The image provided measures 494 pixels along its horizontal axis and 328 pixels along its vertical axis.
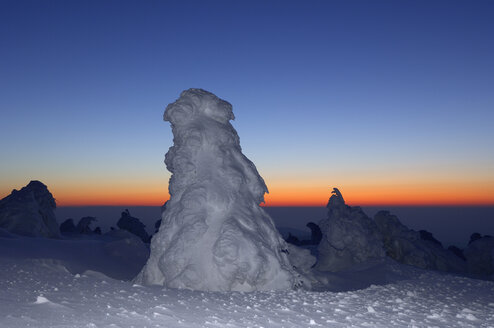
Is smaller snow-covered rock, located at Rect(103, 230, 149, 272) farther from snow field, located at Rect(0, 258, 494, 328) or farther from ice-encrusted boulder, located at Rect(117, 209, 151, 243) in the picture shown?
ice-encrusted boulder, located at Rect(117, 209, 151, 243)

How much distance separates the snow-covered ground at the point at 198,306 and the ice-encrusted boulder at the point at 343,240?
8.73 metres

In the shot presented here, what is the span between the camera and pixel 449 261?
24.9 meters

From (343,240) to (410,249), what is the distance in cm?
768

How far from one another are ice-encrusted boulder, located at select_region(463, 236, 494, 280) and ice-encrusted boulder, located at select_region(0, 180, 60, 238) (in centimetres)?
2866

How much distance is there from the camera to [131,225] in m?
37.3

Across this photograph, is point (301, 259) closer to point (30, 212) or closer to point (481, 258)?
point (30, 212)

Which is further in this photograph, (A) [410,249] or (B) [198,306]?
(A) [410,249]

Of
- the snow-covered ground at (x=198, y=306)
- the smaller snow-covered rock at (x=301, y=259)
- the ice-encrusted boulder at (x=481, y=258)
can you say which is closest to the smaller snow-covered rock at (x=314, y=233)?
the ice-encrusted boulder at (x=481, y=258)

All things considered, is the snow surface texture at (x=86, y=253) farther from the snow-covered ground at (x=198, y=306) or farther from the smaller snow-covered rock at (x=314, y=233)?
the smaller snow-covered rock at (x=314, y=233)

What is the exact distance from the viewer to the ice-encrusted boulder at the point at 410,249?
23.7 metres

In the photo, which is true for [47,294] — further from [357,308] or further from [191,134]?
[191,134]

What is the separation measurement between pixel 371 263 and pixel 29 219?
19870 millimetres

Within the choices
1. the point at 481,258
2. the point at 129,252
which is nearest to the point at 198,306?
the point at 129,252

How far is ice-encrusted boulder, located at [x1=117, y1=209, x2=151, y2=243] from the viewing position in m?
37.3
